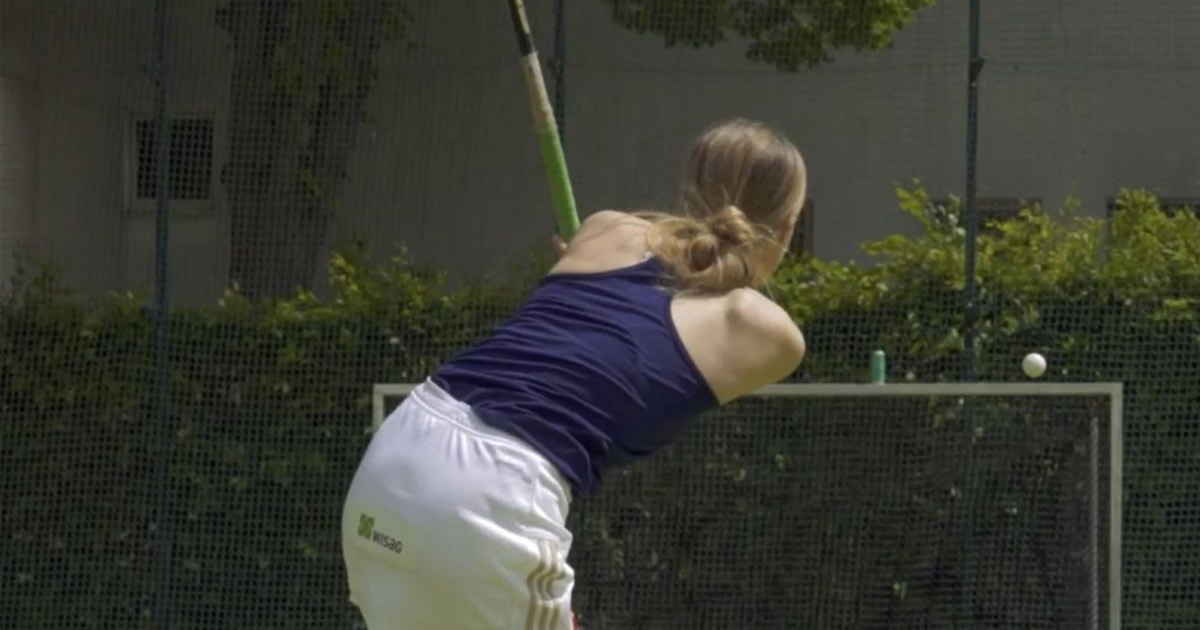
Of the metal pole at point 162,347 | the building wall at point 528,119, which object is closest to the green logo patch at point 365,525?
the metal pole at point 162,347

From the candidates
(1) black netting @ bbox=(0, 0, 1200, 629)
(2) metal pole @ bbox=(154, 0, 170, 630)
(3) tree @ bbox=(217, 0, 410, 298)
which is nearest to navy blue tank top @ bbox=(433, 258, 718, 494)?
(1) black netting @ bbox=(0, 0, 1200, 629)

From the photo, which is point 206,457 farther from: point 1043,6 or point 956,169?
point 1043,6

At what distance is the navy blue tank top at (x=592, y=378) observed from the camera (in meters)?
2.84

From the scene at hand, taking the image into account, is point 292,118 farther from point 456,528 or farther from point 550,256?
point 456,528

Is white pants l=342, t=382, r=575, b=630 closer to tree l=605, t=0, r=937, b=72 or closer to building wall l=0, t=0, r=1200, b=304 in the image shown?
building wall l=0, t=0, r=1200, b=304

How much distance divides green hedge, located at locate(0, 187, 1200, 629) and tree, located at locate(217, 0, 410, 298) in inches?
12.2

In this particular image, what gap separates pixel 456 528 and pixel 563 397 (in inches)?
9.8

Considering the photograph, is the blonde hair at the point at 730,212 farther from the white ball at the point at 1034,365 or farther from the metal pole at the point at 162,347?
the metal pole at the point at 162,347

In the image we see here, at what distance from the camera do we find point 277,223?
843 centimetres

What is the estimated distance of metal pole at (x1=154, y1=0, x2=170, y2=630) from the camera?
7902mm

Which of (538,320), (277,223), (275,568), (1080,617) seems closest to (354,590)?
(538,320)

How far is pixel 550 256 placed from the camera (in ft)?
26.6

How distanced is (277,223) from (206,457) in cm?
107

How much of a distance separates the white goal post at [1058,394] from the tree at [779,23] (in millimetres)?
2072
